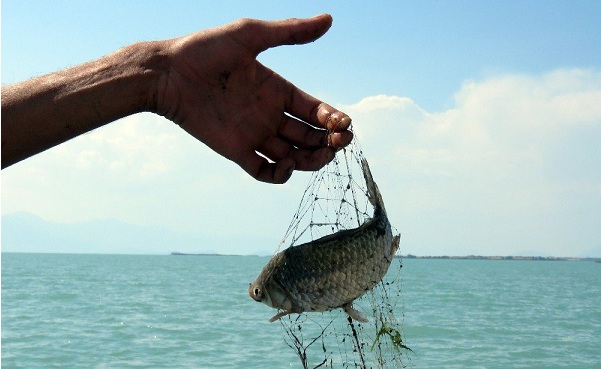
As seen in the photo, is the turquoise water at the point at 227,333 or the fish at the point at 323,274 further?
the turquoise water at the point at 227,333

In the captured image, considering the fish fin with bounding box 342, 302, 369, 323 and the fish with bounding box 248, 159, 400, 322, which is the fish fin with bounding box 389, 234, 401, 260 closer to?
the fish with bounding box 248, 159, 400, 322

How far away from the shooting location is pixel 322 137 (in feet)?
13.7

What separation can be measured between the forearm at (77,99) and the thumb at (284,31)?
512 mm

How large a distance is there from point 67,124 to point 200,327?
29077 mm

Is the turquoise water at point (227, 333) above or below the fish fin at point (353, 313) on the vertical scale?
below

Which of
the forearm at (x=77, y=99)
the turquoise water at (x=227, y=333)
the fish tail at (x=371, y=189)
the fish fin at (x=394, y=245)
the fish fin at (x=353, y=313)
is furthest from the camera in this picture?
the turquoise water at (x=227, y=333)

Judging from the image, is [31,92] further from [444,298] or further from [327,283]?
[444,298]

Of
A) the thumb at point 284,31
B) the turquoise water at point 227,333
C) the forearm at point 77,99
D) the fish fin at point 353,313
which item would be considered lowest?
the turquoise water at point 227,333

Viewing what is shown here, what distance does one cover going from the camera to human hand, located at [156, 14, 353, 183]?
3871mm

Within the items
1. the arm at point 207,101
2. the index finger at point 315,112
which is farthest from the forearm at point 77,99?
the index finger at point 315,112

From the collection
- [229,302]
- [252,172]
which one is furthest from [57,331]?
[252,172]

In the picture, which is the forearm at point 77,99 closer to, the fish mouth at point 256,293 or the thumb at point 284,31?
the thumb at point 284,31

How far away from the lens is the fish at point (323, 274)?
12.6 feet

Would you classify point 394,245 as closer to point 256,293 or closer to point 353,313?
point 353,313
